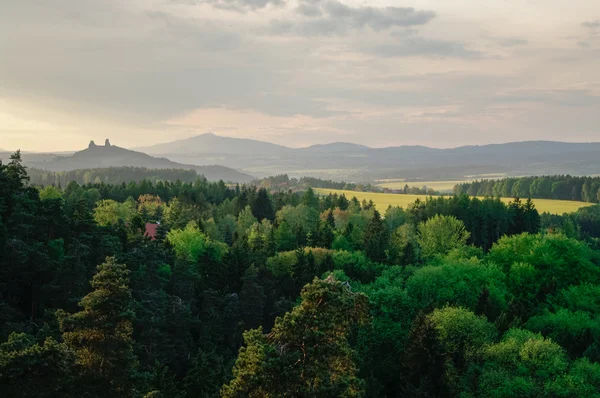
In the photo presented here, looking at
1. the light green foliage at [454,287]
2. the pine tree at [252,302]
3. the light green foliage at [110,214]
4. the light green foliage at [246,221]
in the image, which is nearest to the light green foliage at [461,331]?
the light green foliage at [454,287]

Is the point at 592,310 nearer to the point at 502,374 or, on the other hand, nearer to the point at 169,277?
the point at 502,374

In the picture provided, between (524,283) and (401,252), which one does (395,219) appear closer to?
(401,252)

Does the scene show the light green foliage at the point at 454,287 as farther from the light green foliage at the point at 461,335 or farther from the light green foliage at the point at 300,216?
the light green foliage at the point at 300,216

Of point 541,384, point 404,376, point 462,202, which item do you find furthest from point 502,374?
point 462,202

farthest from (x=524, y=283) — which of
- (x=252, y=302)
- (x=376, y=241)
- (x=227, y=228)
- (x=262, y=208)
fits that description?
(x=262, y=208)

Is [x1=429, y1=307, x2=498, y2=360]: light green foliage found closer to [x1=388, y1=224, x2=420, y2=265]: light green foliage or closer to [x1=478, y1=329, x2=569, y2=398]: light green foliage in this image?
[x1=478, y1=329, x2=569, y2=398]: light green foliage

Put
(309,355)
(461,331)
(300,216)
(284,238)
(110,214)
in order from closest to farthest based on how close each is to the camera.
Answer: (309,355), (461,331), (110,214), (284,238), (300,216)

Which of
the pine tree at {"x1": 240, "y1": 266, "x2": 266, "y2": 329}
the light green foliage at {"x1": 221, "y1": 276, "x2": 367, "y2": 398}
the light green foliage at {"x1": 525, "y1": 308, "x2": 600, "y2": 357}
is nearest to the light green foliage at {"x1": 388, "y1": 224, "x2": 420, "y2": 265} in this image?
the light green foliage at {"x1": 525, "y1": 308, "x2": 600, "y2": 357}
